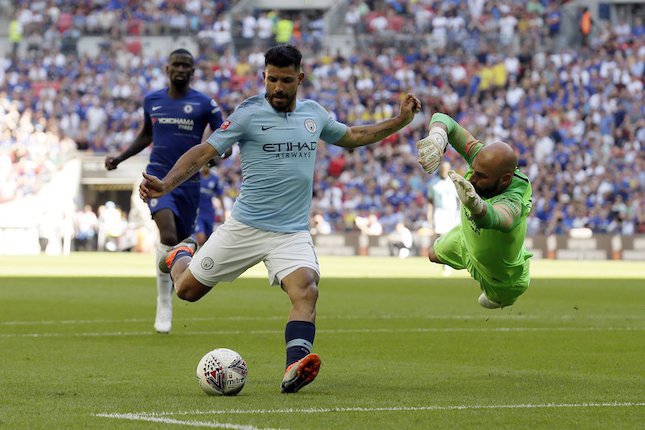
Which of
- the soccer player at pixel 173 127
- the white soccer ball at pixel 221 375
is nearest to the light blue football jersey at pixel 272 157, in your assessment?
the white soccer ball at pixel 221 375

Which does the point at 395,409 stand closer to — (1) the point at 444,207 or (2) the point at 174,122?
(2) the point at 174,122

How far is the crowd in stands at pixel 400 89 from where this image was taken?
130ft

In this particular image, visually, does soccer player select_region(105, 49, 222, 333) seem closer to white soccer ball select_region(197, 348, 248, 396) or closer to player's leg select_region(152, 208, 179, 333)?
player's leg select_region(152, 208, 179, 333)

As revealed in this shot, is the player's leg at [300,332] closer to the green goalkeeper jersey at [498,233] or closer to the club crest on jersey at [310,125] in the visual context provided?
the club crest on jersey at [310,125]

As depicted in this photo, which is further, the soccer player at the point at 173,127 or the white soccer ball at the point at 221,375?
the soccer player at the point at 173,127

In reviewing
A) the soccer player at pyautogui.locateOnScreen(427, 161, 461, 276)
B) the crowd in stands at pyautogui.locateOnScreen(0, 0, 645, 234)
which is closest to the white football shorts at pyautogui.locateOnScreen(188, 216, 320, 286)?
the soccer player at pyautogui.locateOnScreen(427, 161, 461, 276)

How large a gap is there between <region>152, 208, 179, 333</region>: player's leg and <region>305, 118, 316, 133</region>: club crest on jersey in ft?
13.8

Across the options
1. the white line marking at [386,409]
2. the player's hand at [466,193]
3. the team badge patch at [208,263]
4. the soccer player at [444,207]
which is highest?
the player's hand at [466,193]

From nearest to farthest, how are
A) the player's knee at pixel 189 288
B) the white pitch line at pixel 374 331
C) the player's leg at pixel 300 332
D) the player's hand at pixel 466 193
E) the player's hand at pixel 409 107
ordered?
the player's hand at pixel 466 193 < the player's leg at pixel 300 332 < the player's knee at pixel 189 288 < the player's hand at pixel 409 107 < the white pitch line at pixel 374 331

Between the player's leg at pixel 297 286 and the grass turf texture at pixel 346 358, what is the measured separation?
282 millimetres

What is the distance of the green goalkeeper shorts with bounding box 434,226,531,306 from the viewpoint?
10391 mm

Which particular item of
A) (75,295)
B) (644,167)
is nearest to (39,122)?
(644,167)

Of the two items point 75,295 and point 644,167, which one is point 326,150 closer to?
point 644,167

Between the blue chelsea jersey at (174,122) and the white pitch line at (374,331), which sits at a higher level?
the blue chelsea jersey at (174,122)
